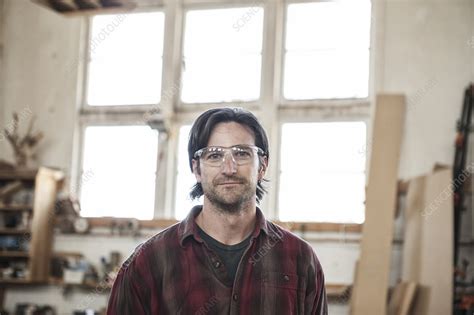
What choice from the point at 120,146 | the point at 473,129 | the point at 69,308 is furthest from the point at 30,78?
the point at 473,129

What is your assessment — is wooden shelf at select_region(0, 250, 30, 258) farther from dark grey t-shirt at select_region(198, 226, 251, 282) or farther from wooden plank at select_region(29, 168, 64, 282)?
dark grey t-shirt at select_region(198, 226, 251, 282)

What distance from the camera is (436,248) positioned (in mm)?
5594

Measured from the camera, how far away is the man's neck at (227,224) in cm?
243

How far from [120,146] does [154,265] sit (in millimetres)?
4916

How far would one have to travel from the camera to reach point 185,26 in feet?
23.6

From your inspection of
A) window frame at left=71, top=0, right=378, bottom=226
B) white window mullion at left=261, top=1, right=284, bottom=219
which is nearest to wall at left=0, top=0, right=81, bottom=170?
window frame at left=71, top=0, right=378, bottom=226

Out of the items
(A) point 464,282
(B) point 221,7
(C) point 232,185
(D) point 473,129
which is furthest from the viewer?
(B) point 221,7

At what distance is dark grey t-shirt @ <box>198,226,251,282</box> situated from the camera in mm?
2402

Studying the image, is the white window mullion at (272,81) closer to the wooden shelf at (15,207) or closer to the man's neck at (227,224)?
the wooden shelf at (15,207)

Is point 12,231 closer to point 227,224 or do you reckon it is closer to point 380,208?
point 380,208

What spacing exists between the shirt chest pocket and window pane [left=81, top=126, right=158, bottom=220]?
4648 millimetres

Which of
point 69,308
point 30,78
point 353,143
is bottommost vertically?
point 69,308

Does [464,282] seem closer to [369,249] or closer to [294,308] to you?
[369,249]

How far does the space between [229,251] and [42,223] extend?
4.81 m
